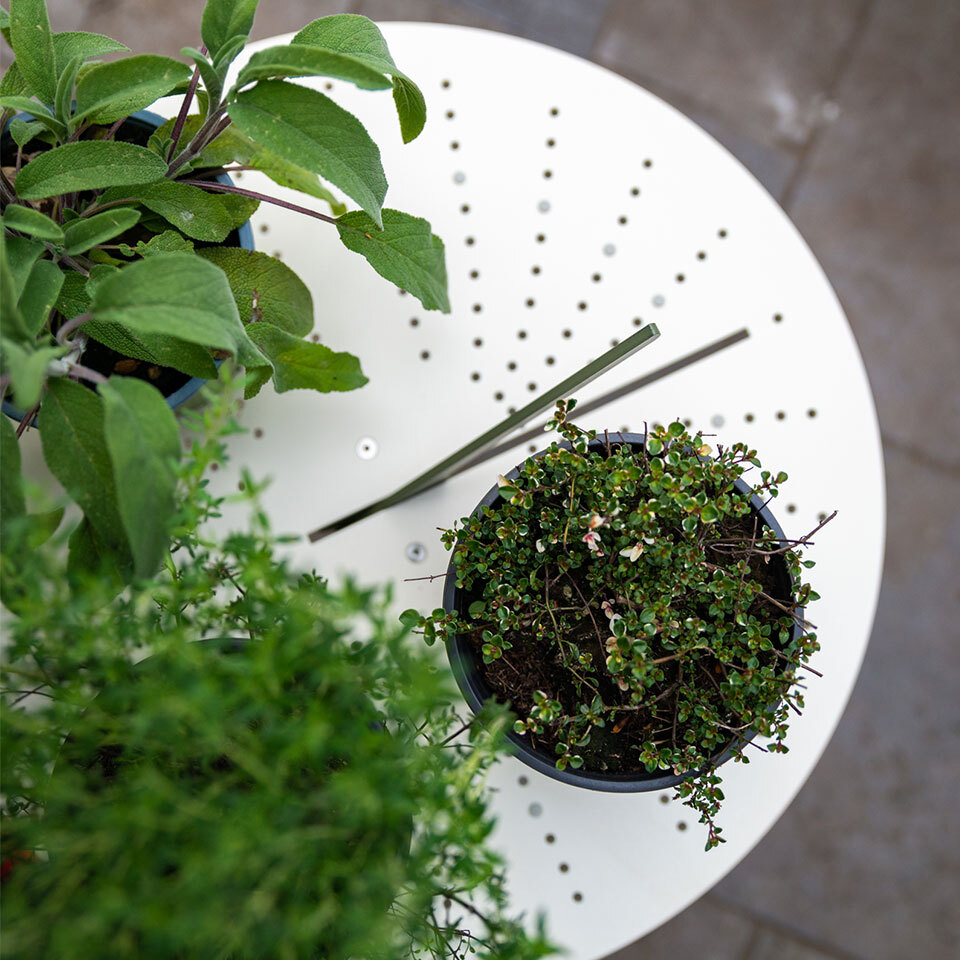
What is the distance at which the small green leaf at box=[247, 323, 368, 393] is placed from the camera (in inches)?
24.5

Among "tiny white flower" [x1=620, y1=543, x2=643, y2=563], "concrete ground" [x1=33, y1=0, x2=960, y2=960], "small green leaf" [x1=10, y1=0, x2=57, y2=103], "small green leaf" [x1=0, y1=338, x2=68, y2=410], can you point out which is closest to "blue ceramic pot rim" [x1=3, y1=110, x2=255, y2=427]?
"small green leaf" [x1=10, y1=0, x2=57, y2=103]

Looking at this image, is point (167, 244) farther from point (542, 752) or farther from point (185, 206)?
point (542, 752)

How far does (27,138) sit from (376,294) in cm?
33

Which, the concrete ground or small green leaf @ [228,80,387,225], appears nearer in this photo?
small green leaf @ [228,80,387,225]

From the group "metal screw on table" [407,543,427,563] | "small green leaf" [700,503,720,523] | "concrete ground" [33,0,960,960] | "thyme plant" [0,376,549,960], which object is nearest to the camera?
"thyme plant" [0,376,549,960]

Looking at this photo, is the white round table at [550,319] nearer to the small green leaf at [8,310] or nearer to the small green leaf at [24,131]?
the small green leaf at [24,131]

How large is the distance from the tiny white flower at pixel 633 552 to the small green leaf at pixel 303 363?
0.26 meters

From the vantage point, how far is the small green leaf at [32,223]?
515 millimetres

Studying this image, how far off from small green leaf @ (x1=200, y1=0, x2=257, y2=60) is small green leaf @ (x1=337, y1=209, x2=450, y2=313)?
142 mm

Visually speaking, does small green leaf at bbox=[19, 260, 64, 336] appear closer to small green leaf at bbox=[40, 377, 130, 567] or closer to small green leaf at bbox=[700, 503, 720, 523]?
small green leaf at bbox=[40, 377, 130, 567]

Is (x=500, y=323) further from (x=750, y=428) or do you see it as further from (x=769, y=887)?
(x=769, y=887)

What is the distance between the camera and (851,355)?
2.77 ft

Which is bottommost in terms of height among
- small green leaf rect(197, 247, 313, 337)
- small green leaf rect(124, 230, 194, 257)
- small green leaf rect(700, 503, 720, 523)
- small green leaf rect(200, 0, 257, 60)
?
small green leaf rect(700, 503, 720, 523)

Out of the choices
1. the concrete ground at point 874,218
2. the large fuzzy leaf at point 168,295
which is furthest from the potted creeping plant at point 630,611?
the concrete ground at point 874,218
